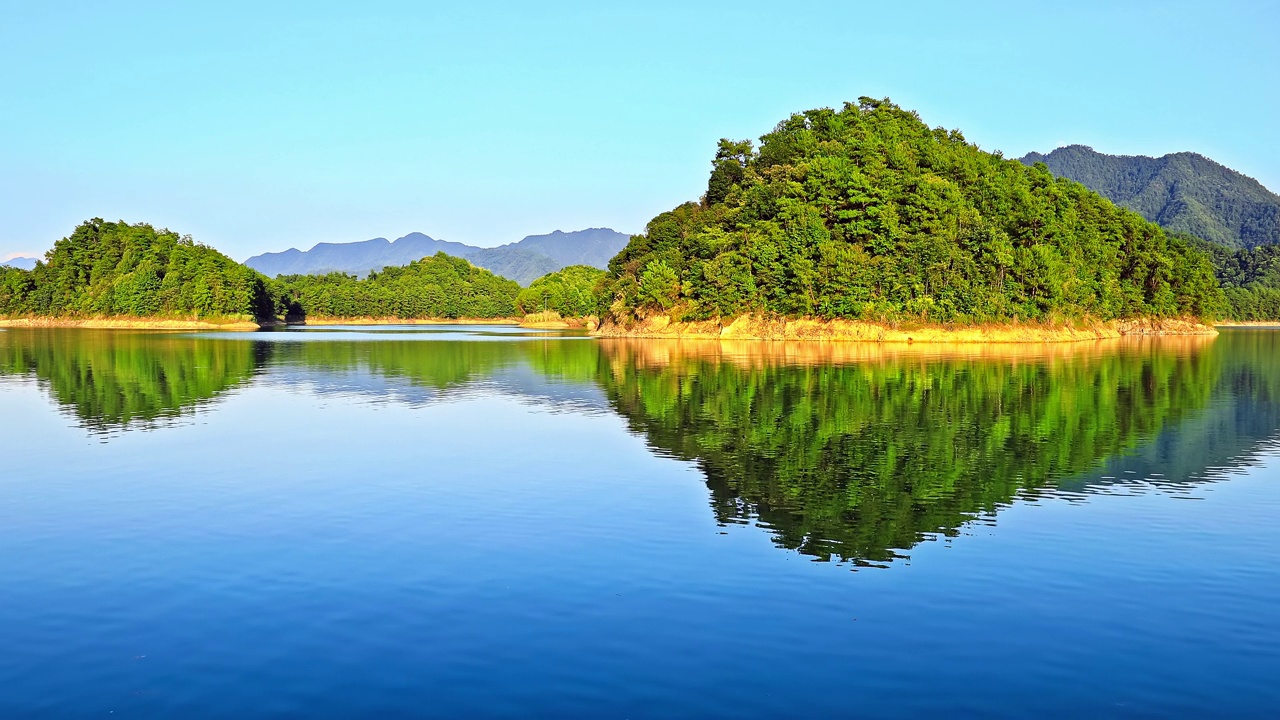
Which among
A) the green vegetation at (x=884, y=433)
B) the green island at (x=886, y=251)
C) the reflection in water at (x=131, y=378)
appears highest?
the green island at (x=886, y=251)

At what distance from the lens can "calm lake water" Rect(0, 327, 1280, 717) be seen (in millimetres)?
9773

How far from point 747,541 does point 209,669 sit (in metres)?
8.69

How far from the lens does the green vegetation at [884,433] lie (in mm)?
18125

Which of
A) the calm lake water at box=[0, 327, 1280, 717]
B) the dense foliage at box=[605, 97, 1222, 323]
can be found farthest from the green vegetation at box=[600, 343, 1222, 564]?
the dense foliage at box=[605, 97, 1222, 323]

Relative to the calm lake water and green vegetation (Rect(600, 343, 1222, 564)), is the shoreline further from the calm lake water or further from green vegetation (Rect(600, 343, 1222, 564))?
the calm lake water

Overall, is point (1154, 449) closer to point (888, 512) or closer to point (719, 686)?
point (888, 512)

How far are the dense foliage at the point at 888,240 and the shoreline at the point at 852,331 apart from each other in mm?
1288

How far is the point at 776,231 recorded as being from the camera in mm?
113812

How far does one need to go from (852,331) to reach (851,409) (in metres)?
72.1

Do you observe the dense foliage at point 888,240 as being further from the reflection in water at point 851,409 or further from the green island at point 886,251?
the reflection in water at point 851,409

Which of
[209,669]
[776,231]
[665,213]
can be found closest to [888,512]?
[209,669]

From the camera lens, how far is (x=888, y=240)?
4232 inches

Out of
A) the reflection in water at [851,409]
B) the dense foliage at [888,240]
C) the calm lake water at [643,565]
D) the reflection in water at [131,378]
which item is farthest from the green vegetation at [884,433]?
the dense foliage at [888,240]

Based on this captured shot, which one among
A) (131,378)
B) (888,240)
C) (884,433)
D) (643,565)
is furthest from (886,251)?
(643,565)
